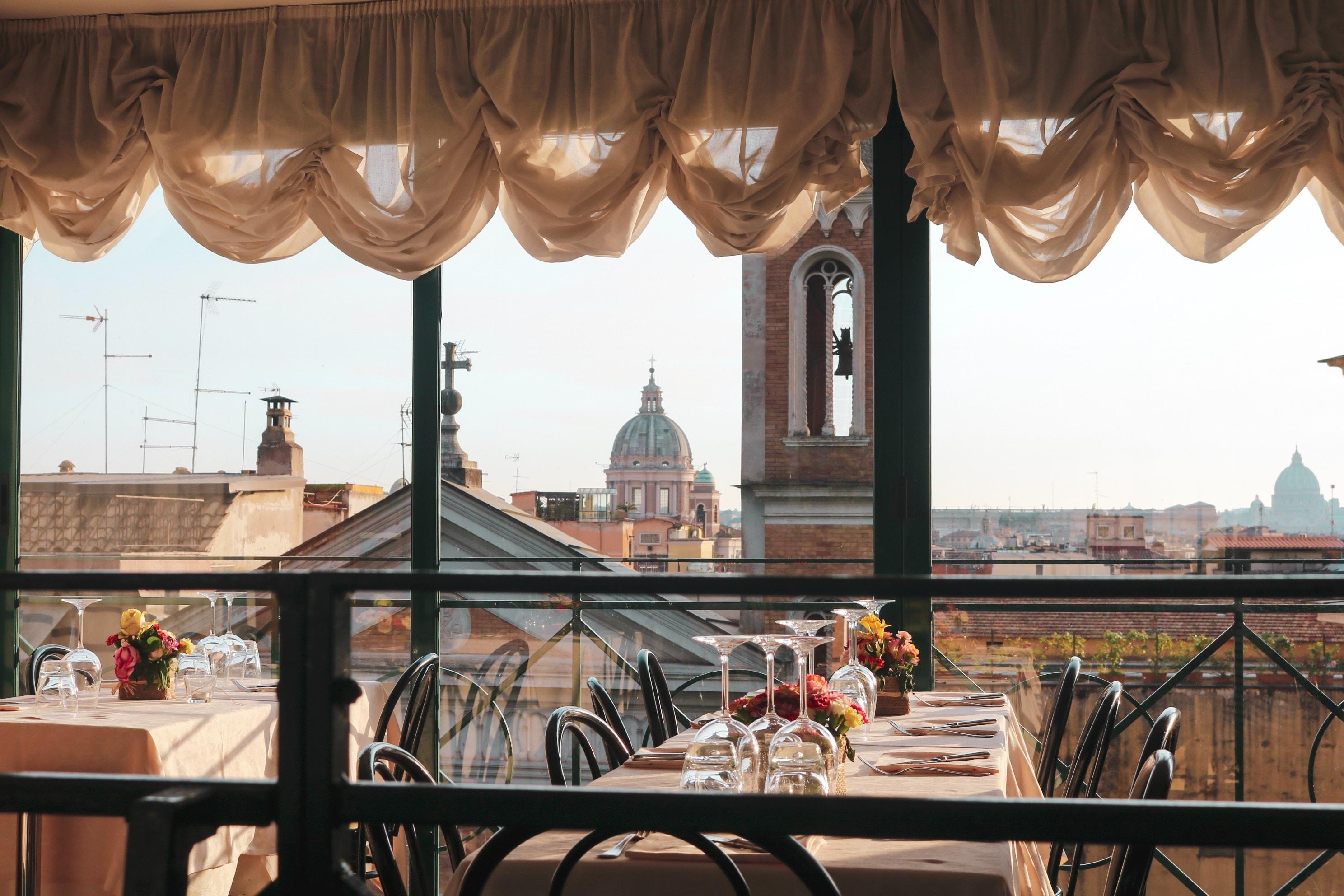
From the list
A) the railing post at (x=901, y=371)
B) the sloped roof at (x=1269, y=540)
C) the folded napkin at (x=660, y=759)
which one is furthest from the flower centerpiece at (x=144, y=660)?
the sloped roof at (x=1269, y=540)

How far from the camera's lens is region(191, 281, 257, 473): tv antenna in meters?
12.2

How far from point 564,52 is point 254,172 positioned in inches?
41.7

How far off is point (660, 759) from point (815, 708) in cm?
44

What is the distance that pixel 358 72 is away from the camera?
11.9 ft

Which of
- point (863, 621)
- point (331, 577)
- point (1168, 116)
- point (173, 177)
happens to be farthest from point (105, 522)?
point (331, 577)

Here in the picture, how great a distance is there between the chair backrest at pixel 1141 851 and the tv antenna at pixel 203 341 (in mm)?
11267

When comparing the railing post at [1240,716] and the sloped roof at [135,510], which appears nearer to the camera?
the railing post at [1240,716]

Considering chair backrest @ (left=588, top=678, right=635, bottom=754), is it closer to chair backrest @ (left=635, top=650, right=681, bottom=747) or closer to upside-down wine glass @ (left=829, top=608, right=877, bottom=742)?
chair backrest @ (left=635, top=650, right=681, bottom=747)

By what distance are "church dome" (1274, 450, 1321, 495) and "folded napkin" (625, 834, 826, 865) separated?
24.4 meters

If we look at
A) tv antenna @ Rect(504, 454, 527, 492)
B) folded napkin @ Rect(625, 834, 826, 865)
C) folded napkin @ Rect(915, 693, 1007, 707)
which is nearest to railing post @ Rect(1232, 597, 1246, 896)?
folded napkin @ Rect(915, 693, 1007, 707)

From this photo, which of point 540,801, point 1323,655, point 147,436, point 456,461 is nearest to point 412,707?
point 540,801

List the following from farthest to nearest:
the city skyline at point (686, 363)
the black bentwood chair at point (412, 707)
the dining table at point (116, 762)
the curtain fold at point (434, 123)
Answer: the city skyline at point (686, 363)
the curtain fold at point (434, 123)
the dining table at point (116, 762)
the black bentwood chair at point (412, 707)

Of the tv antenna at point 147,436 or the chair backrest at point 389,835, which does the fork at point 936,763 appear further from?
the tv antenna at point 147,436

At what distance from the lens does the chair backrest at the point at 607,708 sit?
2686mm
